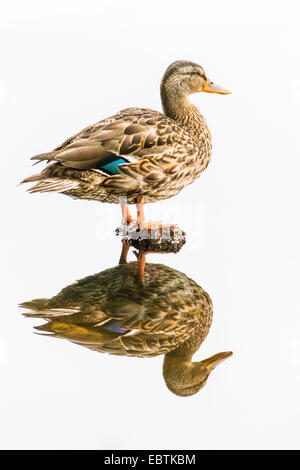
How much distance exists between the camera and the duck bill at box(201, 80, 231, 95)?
249 inches

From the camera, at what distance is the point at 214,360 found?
4391 mm

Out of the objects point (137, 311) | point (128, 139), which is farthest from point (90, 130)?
point (137, 311)

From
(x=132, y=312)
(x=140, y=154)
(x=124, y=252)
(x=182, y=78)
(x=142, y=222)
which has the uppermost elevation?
(x=182, y=78)

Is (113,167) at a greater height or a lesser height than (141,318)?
greater

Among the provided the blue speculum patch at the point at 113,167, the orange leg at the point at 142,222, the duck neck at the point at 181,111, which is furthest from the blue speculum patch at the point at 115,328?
the duck neck at the point at 181,111

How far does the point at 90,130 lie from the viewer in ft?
19.5

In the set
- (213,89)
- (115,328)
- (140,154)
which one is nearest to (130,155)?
(140,154)

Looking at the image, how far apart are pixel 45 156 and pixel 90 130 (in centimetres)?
48

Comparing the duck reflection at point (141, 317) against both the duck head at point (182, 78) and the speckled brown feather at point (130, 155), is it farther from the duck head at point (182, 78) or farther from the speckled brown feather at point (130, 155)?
the duck head at point (182, 78)

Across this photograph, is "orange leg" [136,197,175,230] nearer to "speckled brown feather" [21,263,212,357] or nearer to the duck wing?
the duck wing

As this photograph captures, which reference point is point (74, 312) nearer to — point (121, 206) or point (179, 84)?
point (121, 206)

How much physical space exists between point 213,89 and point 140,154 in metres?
1.00

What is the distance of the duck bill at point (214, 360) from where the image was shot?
436cm

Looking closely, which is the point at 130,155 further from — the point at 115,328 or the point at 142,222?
the point at 115,328
